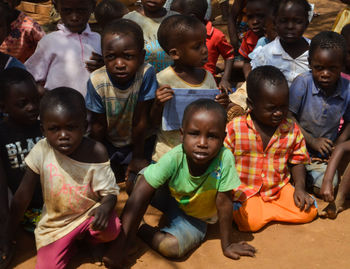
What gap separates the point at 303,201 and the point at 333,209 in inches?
10.3

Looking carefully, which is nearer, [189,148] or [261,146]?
[189,148]

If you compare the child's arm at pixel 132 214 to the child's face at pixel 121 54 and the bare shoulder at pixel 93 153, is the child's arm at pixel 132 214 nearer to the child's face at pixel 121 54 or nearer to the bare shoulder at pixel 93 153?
the bare shoulder at pixel 93 153

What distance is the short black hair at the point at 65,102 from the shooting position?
255 centimetres

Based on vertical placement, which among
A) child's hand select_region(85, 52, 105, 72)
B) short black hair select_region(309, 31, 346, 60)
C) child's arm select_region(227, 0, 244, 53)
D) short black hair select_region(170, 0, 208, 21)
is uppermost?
short black hair select_region(170, 0, 208, 21)

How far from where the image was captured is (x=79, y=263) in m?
2.77

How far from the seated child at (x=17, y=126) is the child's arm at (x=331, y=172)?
6.76 ft

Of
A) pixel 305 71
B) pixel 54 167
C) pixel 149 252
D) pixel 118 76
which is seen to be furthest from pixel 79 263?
pixel 305 71

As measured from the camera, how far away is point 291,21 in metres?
4.02

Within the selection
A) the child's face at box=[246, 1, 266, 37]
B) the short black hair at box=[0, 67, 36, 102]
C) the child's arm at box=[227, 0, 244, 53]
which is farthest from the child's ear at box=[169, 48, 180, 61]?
the child's arm at box=[227, 0, 244, 53]

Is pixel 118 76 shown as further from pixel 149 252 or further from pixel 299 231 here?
pixel 299 231

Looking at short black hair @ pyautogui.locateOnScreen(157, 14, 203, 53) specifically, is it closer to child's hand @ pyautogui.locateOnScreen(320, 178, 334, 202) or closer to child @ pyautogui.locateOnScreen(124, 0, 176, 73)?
child @ pyautogui.locateOnScreen(124, 0, 176, 73)

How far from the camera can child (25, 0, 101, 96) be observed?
12.0 ft

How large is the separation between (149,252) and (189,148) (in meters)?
0.76

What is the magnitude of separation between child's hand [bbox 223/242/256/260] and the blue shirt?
4.28ft
